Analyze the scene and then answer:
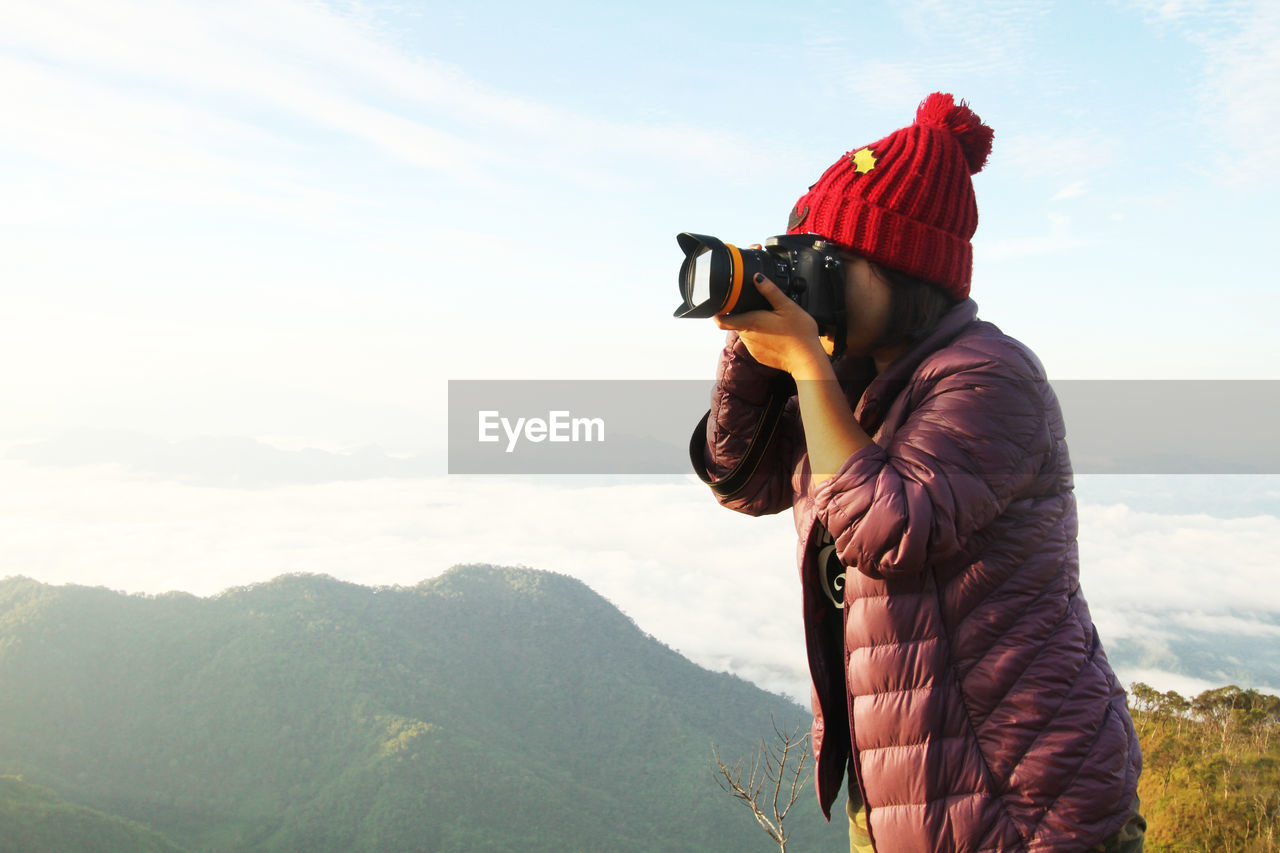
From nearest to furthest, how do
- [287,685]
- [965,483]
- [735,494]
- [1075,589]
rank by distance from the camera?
[965,483]
[1075,589]
[735,494]
[287,685]

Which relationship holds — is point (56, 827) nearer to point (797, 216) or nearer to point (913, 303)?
point (797, 216)

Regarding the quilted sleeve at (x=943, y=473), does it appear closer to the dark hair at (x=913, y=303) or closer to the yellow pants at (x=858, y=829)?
the dark hair at (x=913, y=303)

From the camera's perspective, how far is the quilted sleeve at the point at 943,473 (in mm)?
1255

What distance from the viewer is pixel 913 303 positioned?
1556 mm

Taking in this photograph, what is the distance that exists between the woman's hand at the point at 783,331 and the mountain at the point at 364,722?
34.9 metres

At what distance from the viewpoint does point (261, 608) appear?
145ft

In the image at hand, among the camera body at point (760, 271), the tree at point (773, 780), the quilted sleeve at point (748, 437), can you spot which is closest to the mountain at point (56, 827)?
the tree at point (773, 780)

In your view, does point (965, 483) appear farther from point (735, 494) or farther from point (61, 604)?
point (61, 604)

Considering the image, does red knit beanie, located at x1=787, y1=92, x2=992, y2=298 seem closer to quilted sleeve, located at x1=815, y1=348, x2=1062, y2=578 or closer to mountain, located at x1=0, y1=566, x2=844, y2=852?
quilted sleeve, located at x1=815, y1=348, x2=1062, y2=578

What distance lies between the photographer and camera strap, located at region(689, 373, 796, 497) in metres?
1.82

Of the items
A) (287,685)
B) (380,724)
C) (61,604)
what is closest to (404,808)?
(380,724)

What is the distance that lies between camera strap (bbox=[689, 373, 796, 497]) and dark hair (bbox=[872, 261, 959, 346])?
0.30 metres

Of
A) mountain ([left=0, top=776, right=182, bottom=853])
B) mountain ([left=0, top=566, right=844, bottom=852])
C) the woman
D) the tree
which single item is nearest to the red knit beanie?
the woman

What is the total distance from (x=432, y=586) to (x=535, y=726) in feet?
38.3
